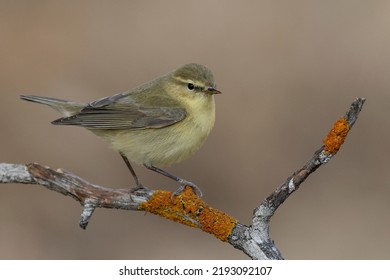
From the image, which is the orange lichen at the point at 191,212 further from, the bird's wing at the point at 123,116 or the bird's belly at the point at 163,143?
the bird's wing at the point at 123,116

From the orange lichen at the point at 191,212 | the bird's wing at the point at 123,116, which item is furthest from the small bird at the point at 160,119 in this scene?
the orange lichen at the point at 191,212

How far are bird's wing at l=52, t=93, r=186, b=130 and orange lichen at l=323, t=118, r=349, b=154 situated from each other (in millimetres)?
2085

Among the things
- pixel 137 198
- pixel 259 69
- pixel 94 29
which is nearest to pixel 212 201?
pixel 259 69

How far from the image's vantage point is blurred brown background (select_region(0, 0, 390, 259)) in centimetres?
1150

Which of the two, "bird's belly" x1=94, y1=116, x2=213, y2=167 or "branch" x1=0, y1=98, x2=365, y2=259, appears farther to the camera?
"bird's belly" x1=94, y1=116, x2=213, y2=167

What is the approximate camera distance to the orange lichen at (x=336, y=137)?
15.3 feet

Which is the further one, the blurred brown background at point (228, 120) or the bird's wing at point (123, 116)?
the blurred brown background at point (228, 120)

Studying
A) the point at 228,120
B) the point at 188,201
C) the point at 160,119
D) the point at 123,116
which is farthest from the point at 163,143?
the point at 228,120

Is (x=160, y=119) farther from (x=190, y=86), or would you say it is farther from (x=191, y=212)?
(x=191, y=212)

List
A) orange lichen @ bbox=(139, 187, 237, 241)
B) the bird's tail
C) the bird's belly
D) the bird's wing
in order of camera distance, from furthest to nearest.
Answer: the bird's tail
the bird's wing
the bird's belly
orange lichen @ bbox=(139, 187, 237, 241)

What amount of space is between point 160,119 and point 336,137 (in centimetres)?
228

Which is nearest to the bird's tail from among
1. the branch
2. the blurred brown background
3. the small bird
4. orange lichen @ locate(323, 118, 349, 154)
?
the small bird

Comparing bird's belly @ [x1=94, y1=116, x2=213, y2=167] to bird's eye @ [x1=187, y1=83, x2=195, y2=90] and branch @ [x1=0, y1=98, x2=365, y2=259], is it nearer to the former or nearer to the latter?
bird's eye @ [x1=187, y1=83, x2=195, y2=90]

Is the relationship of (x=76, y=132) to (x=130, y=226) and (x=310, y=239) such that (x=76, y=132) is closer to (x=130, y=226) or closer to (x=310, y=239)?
(x=130, y=226)
